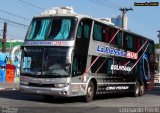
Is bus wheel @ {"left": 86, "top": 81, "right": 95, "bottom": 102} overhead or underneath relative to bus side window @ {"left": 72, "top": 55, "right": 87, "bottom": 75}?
underneath

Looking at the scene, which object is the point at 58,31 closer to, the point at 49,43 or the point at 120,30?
the point at 49,43

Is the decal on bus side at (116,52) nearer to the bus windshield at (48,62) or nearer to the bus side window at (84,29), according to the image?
the bus side window at (84,29)

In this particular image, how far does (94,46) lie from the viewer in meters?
20.0

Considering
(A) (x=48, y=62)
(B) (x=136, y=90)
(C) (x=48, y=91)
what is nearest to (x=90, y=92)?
(C) (x=48, y=91)

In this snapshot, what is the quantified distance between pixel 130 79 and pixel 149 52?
13.8ft

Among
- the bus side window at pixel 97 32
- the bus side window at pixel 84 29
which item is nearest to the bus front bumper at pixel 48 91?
the bus side window at pixel 84 29

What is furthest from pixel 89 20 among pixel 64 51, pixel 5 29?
pixel 5 29

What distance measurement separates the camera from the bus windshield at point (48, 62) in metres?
18.0

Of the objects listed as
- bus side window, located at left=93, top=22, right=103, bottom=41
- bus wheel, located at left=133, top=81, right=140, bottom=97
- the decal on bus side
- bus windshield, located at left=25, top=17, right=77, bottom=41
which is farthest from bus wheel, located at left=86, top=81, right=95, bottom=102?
bus wheel, located at left=133, top=81, right=140, bottom=97

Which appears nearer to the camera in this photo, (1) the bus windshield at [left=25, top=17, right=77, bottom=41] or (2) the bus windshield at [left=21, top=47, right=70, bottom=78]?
(2) the bus windshield at [left=21, top=47, right=70, bottom=78]

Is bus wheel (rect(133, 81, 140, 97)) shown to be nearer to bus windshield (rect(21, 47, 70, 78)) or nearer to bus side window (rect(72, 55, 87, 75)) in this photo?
bus side window (rect(72, 55, 87, 75))

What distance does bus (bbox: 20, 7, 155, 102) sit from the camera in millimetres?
18078

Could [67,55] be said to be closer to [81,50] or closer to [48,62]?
A: [48,62]

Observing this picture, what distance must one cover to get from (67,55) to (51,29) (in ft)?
5.10
